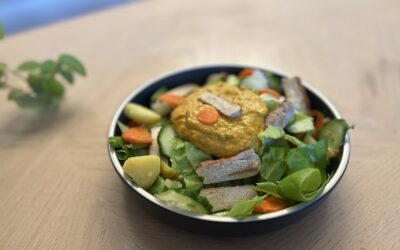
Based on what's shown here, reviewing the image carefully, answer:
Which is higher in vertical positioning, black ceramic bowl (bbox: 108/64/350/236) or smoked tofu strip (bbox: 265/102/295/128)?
smoked tofu strip (bbox: 265/102/295/128)

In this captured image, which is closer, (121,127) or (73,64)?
(121,127)

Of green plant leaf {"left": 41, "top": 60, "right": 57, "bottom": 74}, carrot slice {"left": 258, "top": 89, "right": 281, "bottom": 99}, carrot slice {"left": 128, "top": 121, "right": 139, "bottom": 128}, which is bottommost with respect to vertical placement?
carrot slice {"left": 128, "top": 121, "right": 139, "bottom": 128}


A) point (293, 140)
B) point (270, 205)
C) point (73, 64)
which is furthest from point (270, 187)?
point (73, 64)

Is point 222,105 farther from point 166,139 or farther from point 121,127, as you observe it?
point 121,127

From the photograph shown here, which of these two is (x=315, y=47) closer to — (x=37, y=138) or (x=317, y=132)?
(x=317, y=132)

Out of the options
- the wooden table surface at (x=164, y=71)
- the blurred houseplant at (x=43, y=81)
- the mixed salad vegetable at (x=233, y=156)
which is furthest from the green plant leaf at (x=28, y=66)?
the mixed salad vegetable at (x=233, y=156)

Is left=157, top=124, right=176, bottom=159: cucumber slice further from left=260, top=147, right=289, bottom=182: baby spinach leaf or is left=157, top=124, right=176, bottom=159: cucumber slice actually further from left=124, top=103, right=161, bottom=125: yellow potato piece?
left=260, top=147, right=289, bottom=182: baby spinach leaf

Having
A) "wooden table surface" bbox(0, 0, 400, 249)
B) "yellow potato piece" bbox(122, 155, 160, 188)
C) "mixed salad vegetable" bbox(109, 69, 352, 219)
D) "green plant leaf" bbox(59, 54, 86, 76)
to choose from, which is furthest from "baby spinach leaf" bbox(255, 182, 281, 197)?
"green plant leaf" bbox(59, 54, 86, 76)

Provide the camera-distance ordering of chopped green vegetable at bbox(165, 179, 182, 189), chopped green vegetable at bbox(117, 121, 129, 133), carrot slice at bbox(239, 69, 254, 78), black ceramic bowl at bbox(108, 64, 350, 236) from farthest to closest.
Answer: carrot slice at bbox(239, 69, 254, 78) < chopped green vegetable at bbox(117, 121, 129, 133) < chopped green vegetable at bbox(165, 179, 182, 189) < black ceramic bowl at bbox(108, 64, 350, 236)
